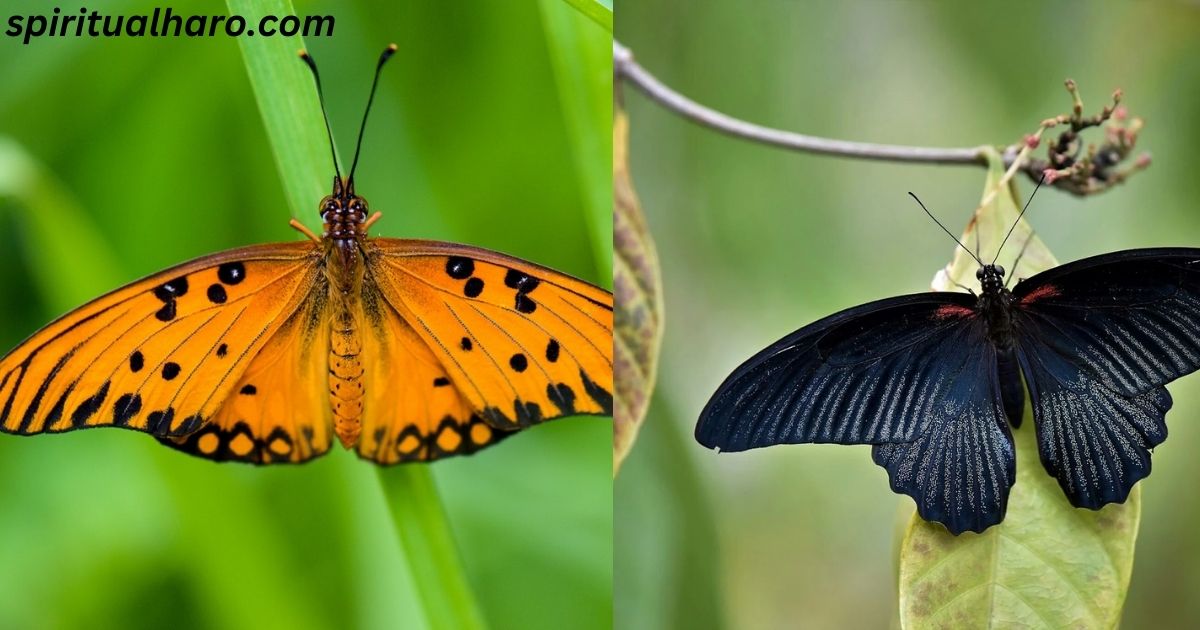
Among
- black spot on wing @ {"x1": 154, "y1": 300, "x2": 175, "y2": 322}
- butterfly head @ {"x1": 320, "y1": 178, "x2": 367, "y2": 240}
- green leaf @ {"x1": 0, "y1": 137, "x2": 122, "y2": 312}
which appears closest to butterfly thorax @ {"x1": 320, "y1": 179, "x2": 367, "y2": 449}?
butterfly head @ {"x1": 320, "y1": 178, "x2": 367, "y2": 240}

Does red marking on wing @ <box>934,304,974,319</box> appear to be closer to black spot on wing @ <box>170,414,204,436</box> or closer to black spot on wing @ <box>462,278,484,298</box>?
black spot on wing @ <box>462,278,484,298</box>

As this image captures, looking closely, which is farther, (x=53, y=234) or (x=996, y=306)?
(x=53, y=234)

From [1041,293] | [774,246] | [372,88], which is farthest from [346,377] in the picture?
[1041,293]

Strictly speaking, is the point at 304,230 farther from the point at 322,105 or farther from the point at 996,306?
the point at 996,306

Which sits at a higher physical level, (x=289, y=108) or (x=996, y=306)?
(x=289, y=108)

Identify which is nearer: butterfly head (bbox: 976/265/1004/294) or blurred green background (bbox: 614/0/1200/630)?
butterfly head (bbox: 976/265/1004/294)

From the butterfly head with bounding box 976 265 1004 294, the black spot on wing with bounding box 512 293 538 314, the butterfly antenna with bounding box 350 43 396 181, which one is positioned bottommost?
the butterfly head with bounding box 976 265 1004 294

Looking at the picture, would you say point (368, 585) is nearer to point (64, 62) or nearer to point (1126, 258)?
point (64, 62)

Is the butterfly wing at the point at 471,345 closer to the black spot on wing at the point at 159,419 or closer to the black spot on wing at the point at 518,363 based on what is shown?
the black spot on wing at the point at 518,363
